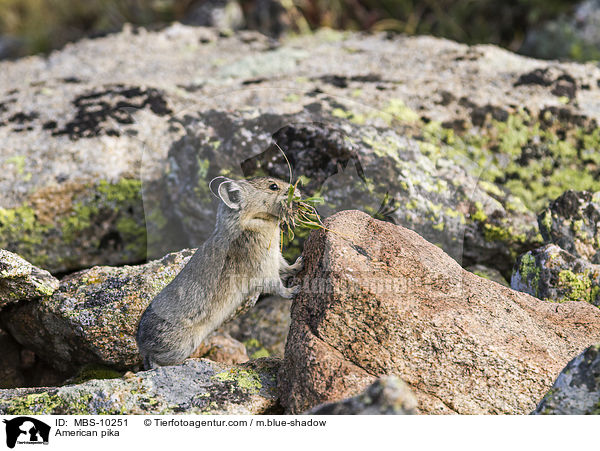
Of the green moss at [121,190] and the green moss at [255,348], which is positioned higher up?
the green moss at [121,190]

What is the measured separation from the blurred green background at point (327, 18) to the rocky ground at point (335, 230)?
11.1 feet

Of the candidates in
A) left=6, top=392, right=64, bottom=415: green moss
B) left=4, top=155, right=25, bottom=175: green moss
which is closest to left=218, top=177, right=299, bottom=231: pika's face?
left=6, top=392, right=64, bottom=415: green moss

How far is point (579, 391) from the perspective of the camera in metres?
4.18

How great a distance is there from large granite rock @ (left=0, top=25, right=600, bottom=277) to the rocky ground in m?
0.03

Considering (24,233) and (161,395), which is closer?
(161,395)

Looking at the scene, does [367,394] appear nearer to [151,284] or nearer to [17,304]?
[151,284]

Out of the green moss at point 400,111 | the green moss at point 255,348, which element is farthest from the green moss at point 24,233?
the green moss at point 400,111

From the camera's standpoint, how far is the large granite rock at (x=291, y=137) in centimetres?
605

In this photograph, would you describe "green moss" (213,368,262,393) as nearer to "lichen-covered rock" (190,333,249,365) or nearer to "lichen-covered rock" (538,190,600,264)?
"lichen-covered rock" (190,333,249,365)

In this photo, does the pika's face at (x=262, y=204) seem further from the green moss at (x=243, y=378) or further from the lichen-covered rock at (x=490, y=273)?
the lichen-covered rock at (x=490, y=273)

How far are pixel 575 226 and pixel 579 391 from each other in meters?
3.14
